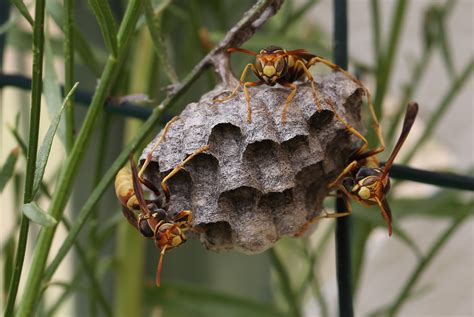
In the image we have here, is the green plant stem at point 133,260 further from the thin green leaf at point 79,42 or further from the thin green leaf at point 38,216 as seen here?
the thin green leaf at point 38,216

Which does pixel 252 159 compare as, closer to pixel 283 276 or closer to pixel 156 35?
pixel 156 35

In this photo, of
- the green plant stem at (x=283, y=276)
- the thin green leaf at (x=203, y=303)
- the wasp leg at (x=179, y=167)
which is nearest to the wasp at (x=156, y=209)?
the wasp leg at (x=179, y=167)

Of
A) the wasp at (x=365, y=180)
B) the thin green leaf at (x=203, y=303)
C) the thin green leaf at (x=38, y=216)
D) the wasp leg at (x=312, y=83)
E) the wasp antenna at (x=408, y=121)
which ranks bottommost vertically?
the thin green leaf at (x=203, y=303)

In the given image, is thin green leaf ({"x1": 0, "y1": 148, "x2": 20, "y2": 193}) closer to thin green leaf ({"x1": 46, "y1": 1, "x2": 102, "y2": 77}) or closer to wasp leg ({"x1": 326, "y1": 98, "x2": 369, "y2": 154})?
thin green leaf ({"x1": 46, "y1": 1, "x2": 102, "y2": 77})

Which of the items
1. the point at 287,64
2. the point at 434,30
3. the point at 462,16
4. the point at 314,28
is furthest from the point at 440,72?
the point at 287,64

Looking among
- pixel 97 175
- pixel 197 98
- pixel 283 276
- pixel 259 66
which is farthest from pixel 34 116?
pixel 197 98

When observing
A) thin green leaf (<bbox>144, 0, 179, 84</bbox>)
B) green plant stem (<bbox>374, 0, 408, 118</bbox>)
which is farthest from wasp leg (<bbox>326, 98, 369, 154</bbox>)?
green plant stem (<bbox>374, 0, 408, 118</bbox>)
